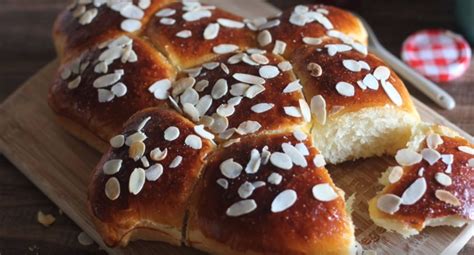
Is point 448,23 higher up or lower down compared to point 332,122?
lower down

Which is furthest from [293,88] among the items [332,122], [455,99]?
[455,99]

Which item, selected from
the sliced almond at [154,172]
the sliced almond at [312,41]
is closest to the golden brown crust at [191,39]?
the sliced almond at [312,41]

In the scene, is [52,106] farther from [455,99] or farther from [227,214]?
[455,99]

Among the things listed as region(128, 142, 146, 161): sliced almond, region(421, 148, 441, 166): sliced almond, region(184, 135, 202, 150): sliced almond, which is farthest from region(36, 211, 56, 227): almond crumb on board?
region(421, 148, 441, 166): sliced almond

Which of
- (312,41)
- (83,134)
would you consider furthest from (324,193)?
(83,134)

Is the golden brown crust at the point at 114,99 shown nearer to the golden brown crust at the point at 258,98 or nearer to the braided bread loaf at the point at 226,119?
the braided bread loaf at the point at 226,119

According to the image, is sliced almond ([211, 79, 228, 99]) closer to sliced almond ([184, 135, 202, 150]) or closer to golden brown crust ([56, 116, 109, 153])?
sliced almond ([184, 135, 202, 150])

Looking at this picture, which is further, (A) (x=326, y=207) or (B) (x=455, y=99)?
(B) (x=455, y=99)
